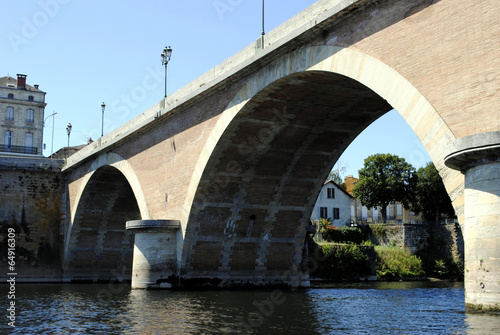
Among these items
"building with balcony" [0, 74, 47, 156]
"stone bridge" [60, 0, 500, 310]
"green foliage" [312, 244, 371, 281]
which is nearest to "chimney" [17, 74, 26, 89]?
"building with balcony" [0, 74, 47, 156]

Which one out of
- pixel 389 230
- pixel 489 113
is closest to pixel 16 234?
pixel 389 230

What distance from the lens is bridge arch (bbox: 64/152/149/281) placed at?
33.1m

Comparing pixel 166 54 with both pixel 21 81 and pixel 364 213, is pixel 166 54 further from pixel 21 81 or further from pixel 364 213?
pixel 364 213

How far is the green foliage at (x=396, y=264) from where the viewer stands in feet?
132

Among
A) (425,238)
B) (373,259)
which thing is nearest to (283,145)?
(373,259)

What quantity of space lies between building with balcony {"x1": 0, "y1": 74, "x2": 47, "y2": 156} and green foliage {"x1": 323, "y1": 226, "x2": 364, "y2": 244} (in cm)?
2803

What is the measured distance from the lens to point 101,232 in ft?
113

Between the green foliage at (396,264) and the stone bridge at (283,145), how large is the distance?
15261mm

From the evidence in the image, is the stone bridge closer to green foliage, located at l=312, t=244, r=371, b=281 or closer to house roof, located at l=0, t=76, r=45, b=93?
green foliage, located at l=312, t=244, r=371, b=281

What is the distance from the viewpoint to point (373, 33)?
14.3 meters

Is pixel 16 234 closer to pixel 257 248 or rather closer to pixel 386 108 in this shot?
pixel 257 248

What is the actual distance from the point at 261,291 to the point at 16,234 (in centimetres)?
1642

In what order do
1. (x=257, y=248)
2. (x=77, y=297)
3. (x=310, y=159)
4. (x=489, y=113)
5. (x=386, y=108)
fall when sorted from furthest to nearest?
(x=257, y=248) < (x=310, y=159) < (x=77, y=297) < (x=386, y=108) < (x=489, y=113)

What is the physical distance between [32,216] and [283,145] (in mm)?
18218
